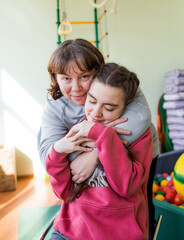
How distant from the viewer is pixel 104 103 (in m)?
0.90

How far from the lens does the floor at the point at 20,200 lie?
2.18 metres

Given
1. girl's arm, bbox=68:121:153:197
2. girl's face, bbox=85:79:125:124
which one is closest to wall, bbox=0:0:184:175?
girl's face, bbox=85:79:125:124

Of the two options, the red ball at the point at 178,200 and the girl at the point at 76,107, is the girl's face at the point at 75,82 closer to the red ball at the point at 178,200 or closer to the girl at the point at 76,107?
the girl at the point at 76,107

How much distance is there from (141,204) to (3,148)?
101 inches

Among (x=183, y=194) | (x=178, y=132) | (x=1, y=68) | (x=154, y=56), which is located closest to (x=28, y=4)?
(x=1, y=68)

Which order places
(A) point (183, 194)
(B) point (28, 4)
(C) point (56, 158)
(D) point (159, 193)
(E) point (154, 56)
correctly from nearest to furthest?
(C) point (56, 158) < (A) point (183, 194) < (D) point (159, 193) < (B) point (28, 4) < (E) point (154, 56)

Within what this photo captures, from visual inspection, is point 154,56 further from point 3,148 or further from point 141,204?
point 141,204

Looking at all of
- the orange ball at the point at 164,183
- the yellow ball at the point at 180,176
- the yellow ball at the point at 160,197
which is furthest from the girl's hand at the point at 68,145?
the orange ball at the point at 164,183

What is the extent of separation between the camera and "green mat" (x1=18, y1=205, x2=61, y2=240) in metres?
2.05

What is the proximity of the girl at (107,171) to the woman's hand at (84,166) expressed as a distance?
0.09 ft

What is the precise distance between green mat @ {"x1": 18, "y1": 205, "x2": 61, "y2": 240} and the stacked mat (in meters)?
1.88

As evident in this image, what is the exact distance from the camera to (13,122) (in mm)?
3221

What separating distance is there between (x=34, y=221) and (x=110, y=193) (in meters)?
1.67

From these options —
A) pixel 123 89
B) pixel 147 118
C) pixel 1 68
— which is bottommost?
pixel 147 118
